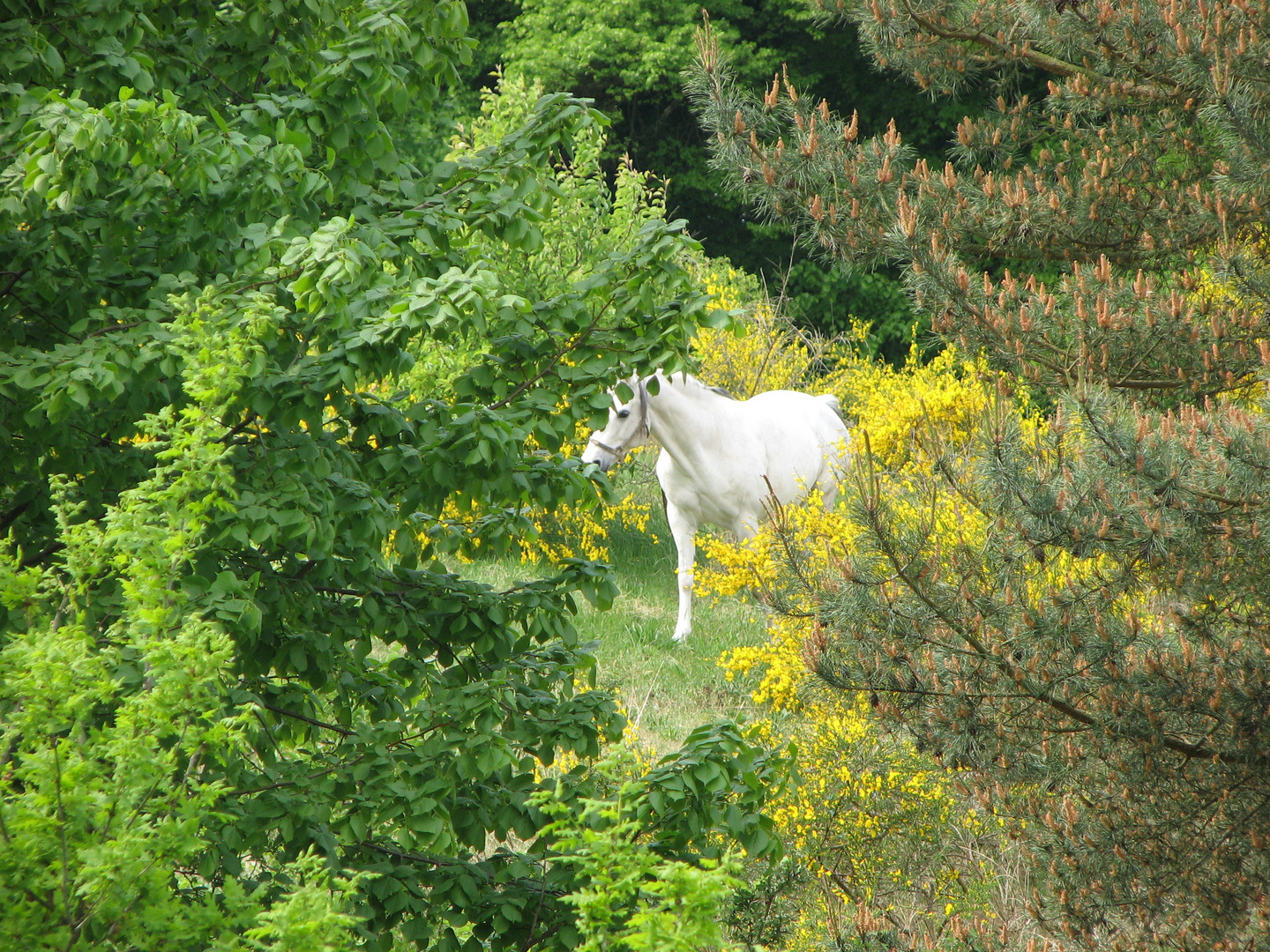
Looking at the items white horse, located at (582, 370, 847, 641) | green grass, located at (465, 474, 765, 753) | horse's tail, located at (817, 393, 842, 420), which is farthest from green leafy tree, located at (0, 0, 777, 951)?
horse's tail, located at (817, 393, 842, 420)

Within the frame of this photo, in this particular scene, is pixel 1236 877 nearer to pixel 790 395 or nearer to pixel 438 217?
pixel 438 217

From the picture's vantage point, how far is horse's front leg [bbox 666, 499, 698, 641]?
8812 millimetres

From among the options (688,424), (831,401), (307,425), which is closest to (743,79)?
(831,401)

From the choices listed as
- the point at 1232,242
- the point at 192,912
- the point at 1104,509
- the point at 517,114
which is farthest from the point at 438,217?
the point at 517,114

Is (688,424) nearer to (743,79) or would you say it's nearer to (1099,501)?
(1099,501)

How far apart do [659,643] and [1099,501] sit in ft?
17.8

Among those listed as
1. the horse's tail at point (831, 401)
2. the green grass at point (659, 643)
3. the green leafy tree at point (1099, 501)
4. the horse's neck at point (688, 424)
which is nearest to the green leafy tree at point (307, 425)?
the green leafy tree at point (1099, 501)

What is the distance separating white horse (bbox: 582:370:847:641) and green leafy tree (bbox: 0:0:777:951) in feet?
15.0

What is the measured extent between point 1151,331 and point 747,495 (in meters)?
4.43

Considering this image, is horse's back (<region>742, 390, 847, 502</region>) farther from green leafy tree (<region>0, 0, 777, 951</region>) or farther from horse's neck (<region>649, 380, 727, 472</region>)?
green leafy tree (<region>0, 0, 777, 951</region>)

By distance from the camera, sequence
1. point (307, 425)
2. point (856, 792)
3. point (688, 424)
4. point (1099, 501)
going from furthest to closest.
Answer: point (688, 424)
point (856, 792)
point (1099, 501)
point (307, 425)

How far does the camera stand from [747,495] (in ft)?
28.2

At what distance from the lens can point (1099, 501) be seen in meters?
3.79

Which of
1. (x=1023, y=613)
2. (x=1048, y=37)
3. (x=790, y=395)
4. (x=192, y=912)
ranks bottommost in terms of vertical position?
(x=790, y=395)
